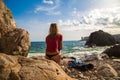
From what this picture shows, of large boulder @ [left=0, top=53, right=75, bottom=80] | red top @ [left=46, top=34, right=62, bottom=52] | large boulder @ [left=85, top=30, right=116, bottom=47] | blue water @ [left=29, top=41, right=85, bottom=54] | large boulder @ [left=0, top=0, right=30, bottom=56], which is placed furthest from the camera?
large boulder @ [left=85, top=30, right=116, bottom=47]

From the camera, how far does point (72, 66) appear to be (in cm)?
1211

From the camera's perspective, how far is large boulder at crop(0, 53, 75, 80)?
623cm

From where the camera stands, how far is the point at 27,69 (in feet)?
21.1

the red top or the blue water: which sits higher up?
the red top

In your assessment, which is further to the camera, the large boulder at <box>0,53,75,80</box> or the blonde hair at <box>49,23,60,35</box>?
the blonde hair at <box>49,23,60,35</box>

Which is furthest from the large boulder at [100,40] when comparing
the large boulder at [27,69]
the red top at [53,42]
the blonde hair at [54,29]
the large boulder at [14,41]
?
the large boulder at [27,69]

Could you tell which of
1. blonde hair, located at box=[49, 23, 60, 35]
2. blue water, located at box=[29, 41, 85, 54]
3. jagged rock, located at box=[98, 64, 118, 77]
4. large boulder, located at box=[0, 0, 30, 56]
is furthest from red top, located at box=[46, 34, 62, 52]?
blue water, located at box=[29, 41, 85, 54]

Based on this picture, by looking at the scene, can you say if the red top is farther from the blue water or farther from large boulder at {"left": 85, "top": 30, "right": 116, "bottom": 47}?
large boulder at {"left": 85, "top": 30, "right": 116, "bottom": 47}

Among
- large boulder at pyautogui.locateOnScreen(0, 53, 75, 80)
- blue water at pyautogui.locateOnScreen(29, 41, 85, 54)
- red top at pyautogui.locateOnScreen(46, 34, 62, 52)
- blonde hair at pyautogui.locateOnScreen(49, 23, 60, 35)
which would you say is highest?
blonde hair at pyautogui.locateOnScreen(49, 23, 60, 35)

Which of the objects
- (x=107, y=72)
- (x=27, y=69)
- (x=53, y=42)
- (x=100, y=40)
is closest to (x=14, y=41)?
(x=53, y=42)

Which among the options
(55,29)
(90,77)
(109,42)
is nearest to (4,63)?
(55,29)

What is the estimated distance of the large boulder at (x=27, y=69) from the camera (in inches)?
245

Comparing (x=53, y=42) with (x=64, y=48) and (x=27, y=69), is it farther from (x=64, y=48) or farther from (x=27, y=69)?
(x=64, y=48)

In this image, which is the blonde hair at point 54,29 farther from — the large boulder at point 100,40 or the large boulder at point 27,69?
the large boulder at point 100,40
